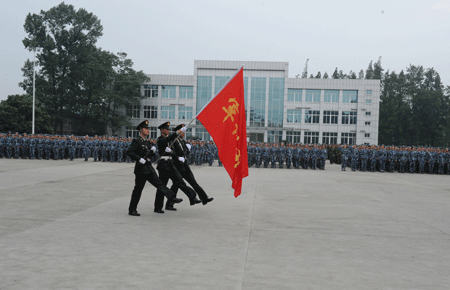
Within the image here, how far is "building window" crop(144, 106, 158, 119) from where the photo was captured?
202ft

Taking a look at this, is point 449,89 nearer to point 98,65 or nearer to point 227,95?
point 98,65

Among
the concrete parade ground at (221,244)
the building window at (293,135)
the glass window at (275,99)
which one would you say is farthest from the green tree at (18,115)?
the concrete parade ground at (221,244)

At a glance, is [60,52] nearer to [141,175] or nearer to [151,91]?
[151,91]

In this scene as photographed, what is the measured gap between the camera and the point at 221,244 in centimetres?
546

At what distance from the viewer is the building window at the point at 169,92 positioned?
2404 inches

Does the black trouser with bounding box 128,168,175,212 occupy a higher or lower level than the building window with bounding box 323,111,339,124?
lower

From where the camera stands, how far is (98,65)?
5534 cm

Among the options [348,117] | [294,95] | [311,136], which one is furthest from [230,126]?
[348,117]

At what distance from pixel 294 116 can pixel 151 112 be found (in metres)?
23.1

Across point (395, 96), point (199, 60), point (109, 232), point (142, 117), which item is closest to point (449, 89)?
point (395, 96)

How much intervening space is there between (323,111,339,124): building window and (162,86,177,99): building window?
24397 millimetres

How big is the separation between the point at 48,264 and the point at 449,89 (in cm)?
8897

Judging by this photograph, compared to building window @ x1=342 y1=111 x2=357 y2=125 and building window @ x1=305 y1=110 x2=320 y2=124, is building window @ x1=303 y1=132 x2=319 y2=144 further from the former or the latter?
building window @ x1=342 y1=111 x2=357 y2=125

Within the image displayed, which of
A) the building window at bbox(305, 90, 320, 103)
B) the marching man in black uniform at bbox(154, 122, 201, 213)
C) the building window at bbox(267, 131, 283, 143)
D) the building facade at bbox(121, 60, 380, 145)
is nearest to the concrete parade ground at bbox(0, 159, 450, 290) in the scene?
the marching man in black uniform at bbox(154, 122, 201, 213)
